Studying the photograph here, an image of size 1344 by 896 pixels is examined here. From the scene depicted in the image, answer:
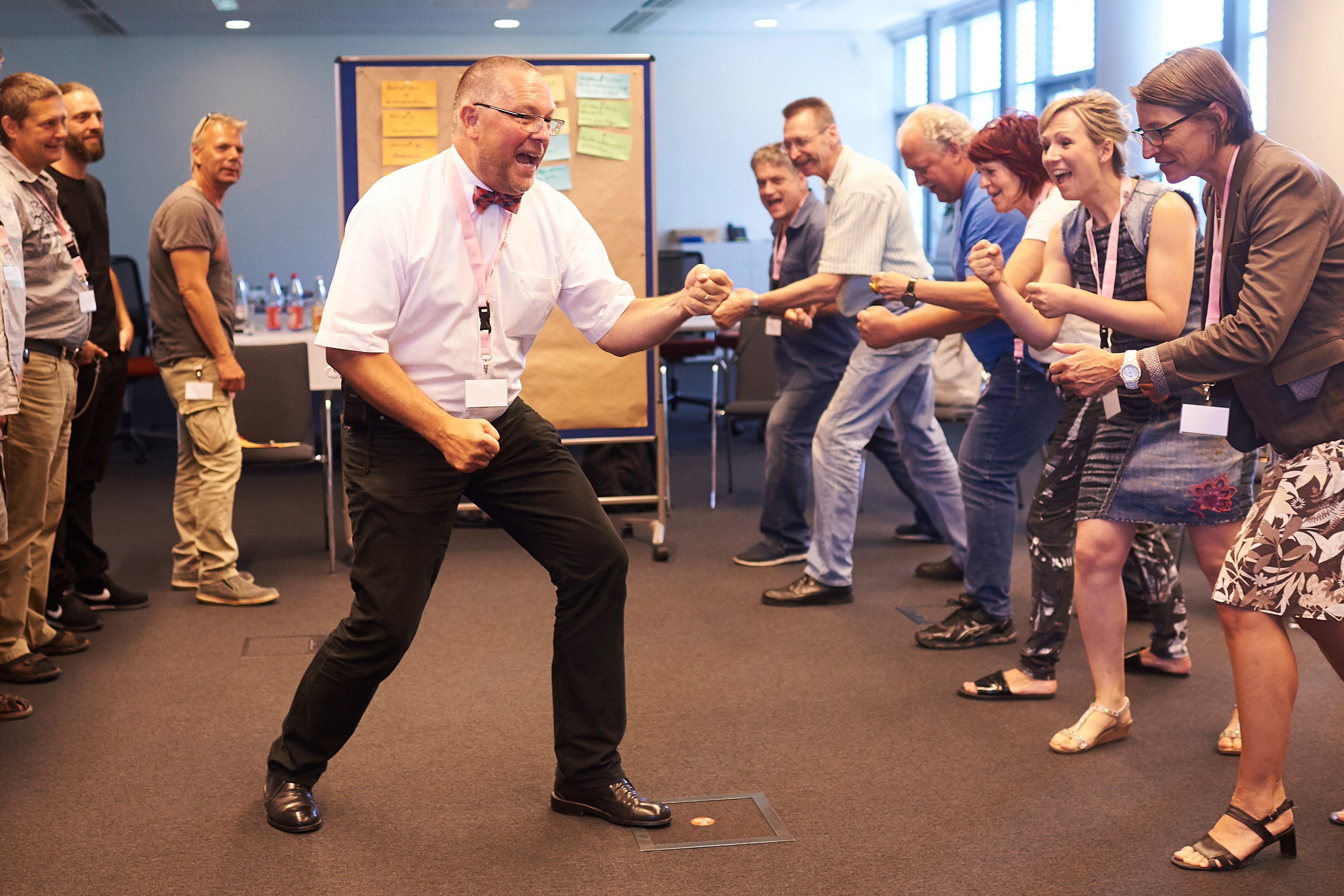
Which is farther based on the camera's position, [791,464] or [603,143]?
[603,143]

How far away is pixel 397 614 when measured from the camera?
7.18 ft

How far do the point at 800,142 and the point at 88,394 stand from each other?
8.17ft

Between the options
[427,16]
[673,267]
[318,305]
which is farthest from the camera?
[427,16]

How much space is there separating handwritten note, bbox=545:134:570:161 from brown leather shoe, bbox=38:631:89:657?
242 centimetres

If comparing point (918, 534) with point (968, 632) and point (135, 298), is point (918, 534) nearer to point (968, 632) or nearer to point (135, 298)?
point (968, 632)

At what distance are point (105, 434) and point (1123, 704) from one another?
3.39 m

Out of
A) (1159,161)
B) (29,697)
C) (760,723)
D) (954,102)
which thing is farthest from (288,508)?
(954,102)

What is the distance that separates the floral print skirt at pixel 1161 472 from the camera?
8.08 ft

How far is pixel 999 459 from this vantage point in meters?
3.36

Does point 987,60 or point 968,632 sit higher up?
point 987,60

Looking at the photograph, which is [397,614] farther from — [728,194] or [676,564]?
[728,194]

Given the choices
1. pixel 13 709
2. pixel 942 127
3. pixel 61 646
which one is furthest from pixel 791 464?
pixel 13 709

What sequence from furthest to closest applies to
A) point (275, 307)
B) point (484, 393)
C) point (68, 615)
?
point (275, 307), point (68, 615), point (484, 393)

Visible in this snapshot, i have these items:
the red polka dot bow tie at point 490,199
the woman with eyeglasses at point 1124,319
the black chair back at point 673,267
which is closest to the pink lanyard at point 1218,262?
the woman with eyeglasses at point 1124,319
